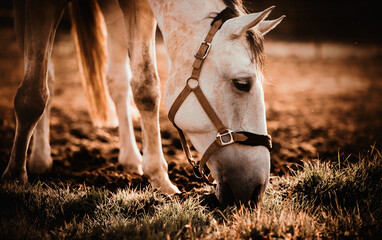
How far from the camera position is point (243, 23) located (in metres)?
1.94

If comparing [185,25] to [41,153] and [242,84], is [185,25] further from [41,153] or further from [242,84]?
[41,153]

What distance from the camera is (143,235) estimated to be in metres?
1.78

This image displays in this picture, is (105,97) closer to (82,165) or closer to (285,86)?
(82,165)

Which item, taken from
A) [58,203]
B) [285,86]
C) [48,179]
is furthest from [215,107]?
[285,86]

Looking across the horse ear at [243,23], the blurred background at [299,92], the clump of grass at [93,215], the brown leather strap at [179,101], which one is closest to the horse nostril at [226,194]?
the clump of grass at [93,215]

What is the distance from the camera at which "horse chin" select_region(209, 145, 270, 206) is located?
1902 millimetres

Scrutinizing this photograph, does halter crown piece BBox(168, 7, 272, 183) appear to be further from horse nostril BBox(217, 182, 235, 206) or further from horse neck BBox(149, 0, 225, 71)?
horse nostril BBox(217, 182, 235, 206)

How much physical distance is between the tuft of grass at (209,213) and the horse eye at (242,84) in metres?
0.73

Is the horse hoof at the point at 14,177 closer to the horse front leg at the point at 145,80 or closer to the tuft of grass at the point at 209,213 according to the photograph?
the tuft of grass at the point at 209,213

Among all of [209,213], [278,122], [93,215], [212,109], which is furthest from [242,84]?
[278,122]

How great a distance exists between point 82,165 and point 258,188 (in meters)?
2.35

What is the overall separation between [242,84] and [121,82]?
212cm

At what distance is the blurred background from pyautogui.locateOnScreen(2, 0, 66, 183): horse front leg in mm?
549

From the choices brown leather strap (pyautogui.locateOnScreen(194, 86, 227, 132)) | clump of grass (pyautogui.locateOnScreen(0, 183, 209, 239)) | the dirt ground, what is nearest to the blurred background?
the dirt ground
